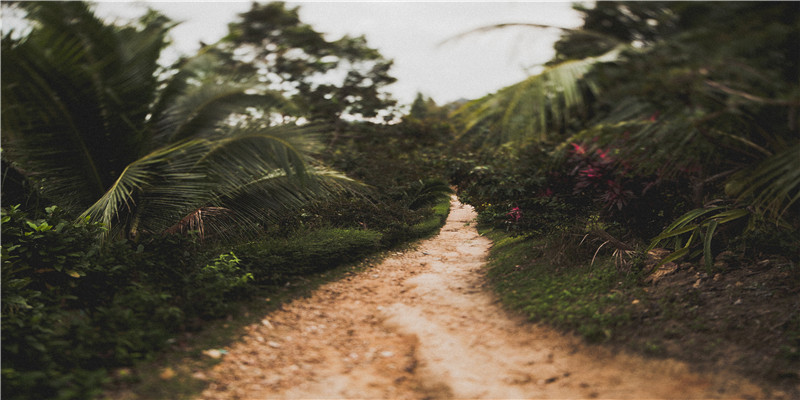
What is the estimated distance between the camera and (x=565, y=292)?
14.8ft

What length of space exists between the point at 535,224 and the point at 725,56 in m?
4.24

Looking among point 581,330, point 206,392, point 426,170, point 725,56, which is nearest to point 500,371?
point 581,330

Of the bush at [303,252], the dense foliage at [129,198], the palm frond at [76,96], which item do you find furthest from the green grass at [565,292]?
the palm frond at [76,96]

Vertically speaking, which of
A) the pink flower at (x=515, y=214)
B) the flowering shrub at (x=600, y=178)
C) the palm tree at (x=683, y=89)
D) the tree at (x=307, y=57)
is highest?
the tree at (x=307, y=57)

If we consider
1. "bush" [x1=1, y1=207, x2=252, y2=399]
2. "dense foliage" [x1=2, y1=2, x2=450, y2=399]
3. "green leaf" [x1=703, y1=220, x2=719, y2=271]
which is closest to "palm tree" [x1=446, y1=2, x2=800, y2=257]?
"green leaf" [x1=703, y1=220, x2=719, y2=271]

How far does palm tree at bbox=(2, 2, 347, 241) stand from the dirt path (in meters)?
1.79

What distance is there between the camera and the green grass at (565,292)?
3.85 meters

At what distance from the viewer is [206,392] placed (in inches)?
116

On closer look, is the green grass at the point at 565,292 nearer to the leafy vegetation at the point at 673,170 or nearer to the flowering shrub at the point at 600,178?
the leafy vegetation at the point at 673,170

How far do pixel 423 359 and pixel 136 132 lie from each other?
4.46 m

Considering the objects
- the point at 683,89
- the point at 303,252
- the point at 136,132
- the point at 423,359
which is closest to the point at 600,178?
the point at 683,89

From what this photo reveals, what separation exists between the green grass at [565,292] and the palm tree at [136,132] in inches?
113

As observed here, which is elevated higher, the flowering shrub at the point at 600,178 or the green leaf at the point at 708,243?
the flowering shrub at the point at 600,178

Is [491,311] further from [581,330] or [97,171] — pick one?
[97,171]
